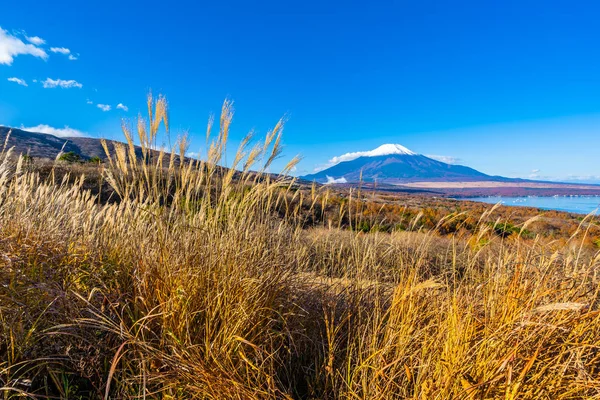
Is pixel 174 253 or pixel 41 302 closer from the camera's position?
pixel 41 302

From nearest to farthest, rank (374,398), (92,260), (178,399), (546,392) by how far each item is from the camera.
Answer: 1. (546,392)
2. (374,398)
3. (178,399)
4. (92,260)

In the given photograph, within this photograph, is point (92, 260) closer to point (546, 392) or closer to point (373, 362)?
point (373, 362)

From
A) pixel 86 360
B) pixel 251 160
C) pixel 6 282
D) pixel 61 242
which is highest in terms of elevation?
pixel 251 160

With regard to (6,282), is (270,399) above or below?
below

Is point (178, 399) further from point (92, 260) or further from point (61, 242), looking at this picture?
point (61, 242)

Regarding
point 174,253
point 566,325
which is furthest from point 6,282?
point 566,325

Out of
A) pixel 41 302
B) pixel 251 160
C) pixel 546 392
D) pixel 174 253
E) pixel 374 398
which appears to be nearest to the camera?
pixel 546 392

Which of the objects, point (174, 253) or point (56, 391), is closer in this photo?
point (56, 391)

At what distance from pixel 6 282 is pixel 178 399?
128 cm

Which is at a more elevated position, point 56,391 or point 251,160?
point 251,160

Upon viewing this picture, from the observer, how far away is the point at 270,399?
148 centimetres

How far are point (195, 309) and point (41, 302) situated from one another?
0.89 m

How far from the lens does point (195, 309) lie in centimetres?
188

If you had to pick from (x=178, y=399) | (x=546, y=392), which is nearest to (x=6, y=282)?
(x=178, y=399)
